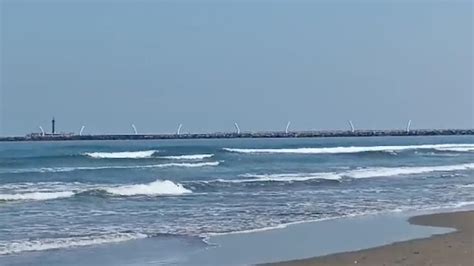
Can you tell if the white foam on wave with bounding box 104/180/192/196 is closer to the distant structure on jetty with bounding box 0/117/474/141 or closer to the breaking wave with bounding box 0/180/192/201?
the breaking wave with bounding box 0/180/192/201

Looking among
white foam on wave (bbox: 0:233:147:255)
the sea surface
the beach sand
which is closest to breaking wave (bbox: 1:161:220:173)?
the sea surface

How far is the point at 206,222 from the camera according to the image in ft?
44.9

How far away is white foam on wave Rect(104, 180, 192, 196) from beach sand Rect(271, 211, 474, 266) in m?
9.88

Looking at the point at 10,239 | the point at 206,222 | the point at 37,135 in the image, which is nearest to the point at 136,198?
the point at 206,222

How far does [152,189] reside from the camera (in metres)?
21.9

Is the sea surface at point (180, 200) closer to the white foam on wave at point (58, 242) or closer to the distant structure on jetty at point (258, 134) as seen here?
the white foam on wave at point (58, 242)

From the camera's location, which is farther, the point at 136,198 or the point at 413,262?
the point at 136,198

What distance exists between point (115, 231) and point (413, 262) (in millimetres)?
5046

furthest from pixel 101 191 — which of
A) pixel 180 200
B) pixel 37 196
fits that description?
pixel 180 200

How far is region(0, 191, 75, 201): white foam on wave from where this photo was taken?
738 inches

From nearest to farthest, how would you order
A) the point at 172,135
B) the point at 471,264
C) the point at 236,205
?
the point at 471,264 → the point at 236,205 → the point at 172,135

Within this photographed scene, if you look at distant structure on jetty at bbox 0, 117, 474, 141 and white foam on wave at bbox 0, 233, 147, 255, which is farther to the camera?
distant structure on jetty at bbox 0, 117, 474, 141

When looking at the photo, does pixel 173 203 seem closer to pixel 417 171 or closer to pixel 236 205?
pixel 236 205

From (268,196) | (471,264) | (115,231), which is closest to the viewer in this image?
(471,264)
